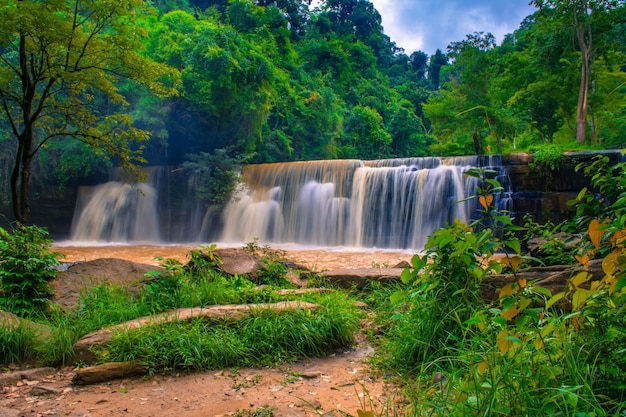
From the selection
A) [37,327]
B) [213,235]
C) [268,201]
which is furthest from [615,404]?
[213,235]

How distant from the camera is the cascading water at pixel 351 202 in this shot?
12.9 m

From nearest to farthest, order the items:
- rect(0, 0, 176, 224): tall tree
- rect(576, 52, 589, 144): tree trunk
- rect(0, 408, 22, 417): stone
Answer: rect(0, 408, 22, 417): stone → rect(0, 0, 176, 224): tall tree → rect(576, 52, 589, 144): tree trunk

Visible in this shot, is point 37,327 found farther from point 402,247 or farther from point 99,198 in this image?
point 99,198

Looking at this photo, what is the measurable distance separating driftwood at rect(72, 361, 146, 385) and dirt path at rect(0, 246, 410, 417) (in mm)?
54

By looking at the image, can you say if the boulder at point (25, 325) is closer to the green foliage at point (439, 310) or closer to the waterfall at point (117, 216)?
the green foliage at point (439, 310)

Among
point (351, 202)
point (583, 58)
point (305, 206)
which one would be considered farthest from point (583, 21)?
point (305, 206)

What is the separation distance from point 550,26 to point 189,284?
60.3 ft

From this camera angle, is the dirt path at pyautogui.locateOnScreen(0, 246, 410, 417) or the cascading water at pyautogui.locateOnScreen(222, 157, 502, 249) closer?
the dirt path at pyautogui.locateOnScreen(0, 246, 410, 417)

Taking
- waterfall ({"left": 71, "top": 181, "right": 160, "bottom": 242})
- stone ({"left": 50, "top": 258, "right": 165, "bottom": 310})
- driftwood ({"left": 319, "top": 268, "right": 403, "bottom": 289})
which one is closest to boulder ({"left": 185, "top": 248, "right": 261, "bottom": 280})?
stone ({"left": 50, "top": 258, "right": 165, "bottom": 310})

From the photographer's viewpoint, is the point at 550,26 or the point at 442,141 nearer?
the point at 550,26

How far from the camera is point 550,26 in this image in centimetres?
1694

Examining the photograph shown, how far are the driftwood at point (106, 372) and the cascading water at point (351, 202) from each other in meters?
9.55

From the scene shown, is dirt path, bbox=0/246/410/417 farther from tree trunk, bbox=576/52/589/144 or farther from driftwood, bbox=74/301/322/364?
tree trunk, bbox=576/52/589/144

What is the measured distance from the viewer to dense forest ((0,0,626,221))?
15.7m
